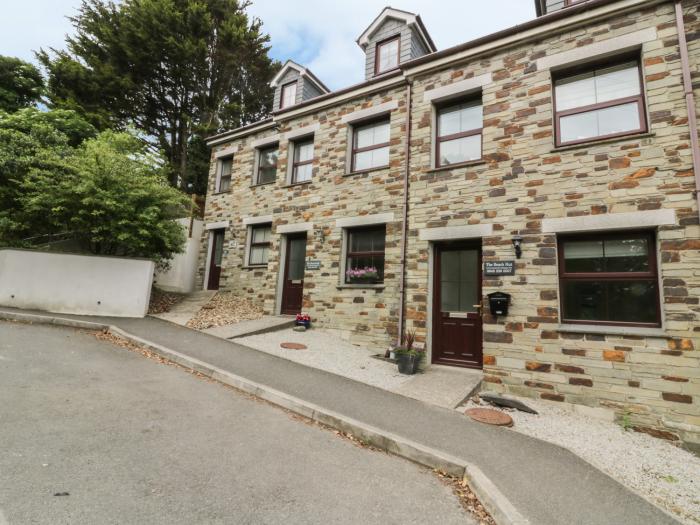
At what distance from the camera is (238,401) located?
5.08 m

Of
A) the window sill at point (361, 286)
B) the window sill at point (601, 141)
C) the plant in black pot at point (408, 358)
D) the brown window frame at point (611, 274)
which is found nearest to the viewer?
the brown window frame at point (611, 274)

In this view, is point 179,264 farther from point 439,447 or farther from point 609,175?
point 609,175

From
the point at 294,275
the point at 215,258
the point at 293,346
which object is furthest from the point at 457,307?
the point at 215,258

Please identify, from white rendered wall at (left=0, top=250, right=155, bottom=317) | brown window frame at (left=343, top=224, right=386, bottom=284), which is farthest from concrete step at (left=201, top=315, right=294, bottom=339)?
white rendered wall at (left=0, top=250, right=155, bottom=317)

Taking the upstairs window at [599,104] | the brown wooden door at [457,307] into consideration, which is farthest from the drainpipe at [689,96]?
the brown wooden door at [457,307]

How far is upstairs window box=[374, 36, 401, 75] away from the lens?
34.0 ft

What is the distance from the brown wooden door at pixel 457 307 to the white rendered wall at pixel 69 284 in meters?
8.69

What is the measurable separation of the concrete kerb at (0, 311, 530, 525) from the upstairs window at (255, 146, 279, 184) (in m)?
7.57

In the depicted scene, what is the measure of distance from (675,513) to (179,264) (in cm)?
1468

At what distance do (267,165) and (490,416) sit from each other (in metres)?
11.1

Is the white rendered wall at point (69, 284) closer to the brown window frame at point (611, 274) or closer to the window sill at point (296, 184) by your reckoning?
the window sill at point (296, 184)

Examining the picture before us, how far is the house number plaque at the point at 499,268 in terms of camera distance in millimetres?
6773

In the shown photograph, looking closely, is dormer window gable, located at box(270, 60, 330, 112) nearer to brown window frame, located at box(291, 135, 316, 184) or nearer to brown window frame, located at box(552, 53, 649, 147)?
brown window frame, located at box(291, 135, 316, 184)

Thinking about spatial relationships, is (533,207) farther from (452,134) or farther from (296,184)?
(296,184)
